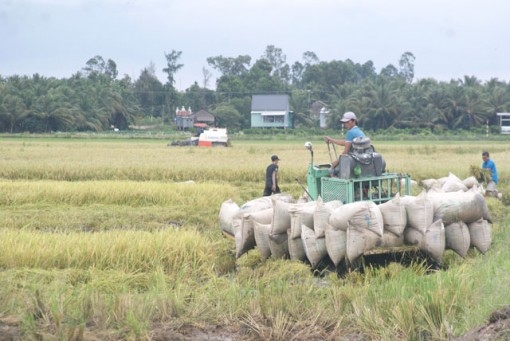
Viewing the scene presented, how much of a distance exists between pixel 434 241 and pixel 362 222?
0.96 metres

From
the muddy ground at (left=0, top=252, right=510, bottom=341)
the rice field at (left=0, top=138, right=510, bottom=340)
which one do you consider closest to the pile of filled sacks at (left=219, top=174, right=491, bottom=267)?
the rice field at (left=0, top=138, right=510, bottom=340)

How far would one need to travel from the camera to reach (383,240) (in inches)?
308

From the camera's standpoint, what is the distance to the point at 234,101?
74438 mm

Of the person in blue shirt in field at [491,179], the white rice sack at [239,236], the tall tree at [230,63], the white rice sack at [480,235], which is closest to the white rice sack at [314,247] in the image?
the white rice sack at [239,236]

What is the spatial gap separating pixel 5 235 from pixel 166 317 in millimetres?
3851

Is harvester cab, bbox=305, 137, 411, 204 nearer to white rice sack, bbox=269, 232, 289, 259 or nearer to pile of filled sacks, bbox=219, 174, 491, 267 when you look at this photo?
pile of filled sacks, bbox=219, 174, 491, 267

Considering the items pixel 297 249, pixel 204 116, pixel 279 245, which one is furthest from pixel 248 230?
pixel 204 116

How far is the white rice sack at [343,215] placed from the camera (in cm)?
757

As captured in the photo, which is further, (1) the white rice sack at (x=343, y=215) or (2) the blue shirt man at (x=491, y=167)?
(2) the blue shirt man at (x=491, y=167)

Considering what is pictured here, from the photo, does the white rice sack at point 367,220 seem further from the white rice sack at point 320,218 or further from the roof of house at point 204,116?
the roof of house at point 204,116

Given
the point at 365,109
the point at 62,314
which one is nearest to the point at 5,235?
the point at 62,314

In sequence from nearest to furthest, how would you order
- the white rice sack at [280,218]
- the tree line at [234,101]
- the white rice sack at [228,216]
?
the white rice sack at [280,218] → the white rice sack at [228,216] → the tree line at [234,101]

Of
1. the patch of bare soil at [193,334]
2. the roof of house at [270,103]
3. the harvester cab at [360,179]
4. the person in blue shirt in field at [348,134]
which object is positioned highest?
the roof of house at [270,103]

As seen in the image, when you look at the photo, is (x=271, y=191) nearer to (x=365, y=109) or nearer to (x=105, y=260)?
(x=105, y=260)
